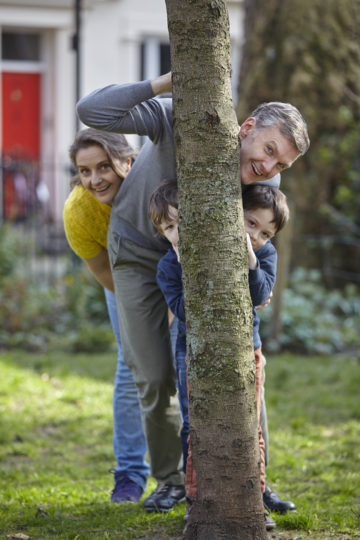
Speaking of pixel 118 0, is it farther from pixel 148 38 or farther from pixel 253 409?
pixel 253 409

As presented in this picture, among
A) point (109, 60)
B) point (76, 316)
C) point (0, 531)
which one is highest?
point (109, 60)

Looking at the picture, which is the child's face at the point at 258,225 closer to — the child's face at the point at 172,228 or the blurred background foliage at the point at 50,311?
the child's face at the point at 172,228

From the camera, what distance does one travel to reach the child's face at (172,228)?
Result: 9.34ft

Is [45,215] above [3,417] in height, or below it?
above

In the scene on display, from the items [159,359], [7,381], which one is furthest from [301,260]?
[159,359]

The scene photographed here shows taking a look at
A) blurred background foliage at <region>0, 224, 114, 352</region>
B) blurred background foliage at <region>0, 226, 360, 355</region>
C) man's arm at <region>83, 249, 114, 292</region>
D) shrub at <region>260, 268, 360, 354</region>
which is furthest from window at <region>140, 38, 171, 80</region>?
man's arm at <region>83, 249, 114, 292</region>

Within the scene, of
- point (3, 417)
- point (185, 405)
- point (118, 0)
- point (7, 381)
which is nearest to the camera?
point (185, 405)

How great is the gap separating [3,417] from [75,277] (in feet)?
8.83

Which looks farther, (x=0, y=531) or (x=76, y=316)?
(x=76, y=316)

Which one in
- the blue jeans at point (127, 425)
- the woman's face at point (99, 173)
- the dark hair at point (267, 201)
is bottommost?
the blue jeans at point (127, 425)

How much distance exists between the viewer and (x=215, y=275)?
2.53 metres

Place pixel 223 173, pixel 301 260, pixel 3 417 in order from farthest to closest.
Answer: pixel 301 260, pixel 3 417, pixel 223 173

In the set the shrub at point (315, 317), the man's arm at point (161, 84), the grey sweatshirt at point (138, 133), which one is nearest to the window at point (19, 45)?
the shrub at point (315, 317)

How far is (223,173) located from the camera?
2.55 m
